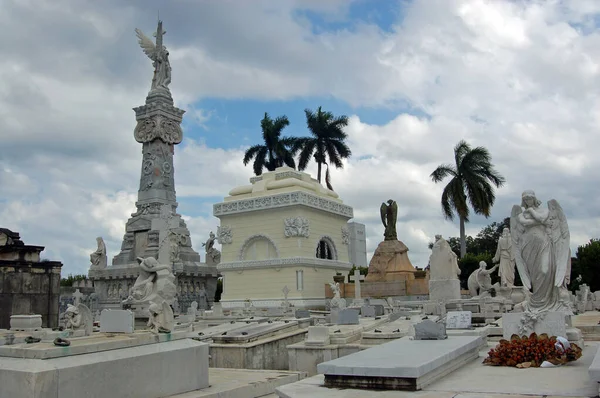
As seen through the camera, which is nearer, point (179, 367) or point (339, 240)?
point (179, 367)

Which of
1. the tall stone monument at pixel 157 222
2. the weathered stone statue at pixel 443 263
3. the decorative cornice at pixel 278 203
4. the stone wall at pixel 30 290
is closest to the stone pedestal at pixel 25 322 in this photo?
the stone wall at pixel 30 290

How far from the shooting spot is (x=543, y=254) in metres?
8.52

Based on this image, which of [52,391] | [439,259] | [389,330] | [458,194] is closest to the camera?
[52,391]

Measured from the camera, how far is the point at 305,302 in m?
27.8

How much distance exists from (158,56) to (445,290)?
2584 cm

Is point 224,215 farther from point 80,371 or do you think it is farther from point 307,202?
point 80,371

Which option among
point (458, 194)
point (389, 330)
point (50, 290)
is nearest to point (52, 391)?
point (389, 330)

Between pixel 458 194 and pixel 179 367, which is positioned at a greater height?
pixel 458 194

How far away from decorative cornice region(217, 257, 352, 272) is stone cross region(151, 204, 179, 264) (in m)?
3.50

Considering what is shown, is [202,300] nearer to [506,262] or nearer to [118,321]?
[506,262]

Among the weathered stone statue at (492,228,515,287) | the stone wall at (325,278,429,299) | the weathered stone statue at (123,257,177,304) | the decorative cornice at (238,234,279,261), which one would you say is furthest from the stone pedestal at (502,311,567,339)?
the decorative cornice at (238,234,279,261)

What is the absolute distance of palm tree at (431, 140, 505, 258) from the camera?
33562mm

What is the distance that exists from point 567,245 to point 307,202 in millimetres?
21009

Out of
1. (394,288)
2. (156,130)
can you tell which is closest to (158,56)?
(156,130)
